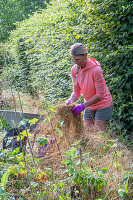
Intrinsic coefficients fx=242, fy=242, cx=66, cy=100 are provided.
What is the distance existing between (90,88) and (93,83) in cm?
8

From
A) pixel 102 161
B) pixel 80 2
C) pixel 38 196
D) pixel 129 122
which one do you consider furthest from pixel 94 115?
pixel 80 2

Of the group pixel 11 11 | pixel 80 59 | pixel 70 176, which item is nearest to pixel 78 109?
pixel 80 59

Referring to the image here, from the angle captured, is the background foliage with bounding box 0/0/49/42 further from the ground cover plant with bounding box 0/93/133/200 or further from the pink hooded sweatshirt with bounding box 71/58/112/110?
the ground cover plant with bounding box 0/93/133/200

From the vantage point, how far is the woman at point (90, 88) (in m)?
2.89

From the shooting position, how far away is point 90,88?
9.99 feet

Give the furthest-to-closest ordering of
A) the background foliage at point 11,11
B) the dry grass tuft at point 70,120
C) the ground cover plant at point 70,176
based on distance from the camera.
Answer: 1. the background foliage at point 11,11
2. the dry grass tuft at point 70,120
3. the ground cover plant at point 70,176

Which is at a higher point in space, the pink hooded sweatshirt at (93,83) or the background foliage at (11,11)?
the background foliage at (11,11)

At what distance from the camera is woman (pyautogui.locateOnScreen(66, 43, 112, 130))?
9.49ft

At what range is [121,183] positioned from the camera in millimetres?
1758

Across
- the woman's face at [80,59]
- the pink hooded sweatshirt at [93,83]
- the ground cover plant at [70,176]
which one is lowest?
the ground cover plant at [70,176]

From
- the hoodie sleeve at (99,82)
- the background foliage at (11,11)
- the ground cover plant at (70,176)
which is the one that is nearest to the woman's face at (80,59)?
the hoodie sleeve at (99,82)

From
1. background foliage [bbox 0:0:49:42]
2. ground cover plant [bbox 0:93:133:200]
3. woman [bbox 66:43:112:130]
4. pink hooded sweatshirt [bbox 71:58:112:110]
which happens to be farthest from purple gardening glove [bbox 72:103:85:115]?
background foliage [bbox 0:0:49:42]

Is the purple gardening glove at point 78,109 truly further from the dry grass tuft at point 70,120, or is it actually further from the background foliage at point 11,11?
the background foliage at point 11,11

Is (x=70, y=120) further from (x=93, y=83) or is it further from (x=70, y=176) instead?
(x=70, y=176)
